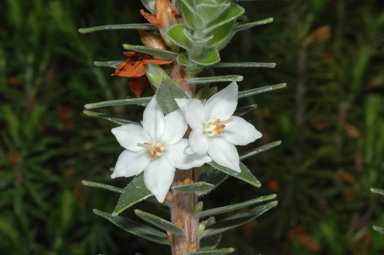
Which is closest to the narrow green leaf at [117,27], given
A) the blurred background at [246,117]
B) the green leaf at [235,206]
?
the green leaf at [235,206]

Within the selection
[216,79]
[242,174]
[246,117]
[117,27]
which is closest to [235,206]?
[242,174]

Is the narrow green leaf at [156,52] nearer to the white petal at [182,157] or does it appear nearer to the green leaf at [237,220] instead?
the white petal at [182,157]

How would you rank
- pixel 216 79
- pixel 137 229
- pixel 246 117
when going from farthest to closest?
pixel 246 117
pixel 137 229
pixel 216 79

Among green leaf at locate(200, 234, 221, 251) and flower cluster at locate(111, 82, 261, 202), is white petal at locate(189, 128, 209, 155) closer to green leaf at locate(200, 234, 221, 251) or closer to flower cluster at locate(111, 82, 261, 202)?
flower cluster at locate(111, 82, 261, 202)

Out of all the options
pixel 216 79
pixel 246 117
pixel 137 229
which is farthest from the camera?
pixel 246 117

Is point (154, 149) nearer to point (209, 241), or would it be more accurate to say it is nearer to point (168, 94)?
point (168, 94)

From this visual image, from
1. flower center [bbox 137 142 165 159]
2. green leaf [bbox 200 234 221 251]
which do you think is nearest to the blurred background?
green leaf [bbox 200 234 221 251]
